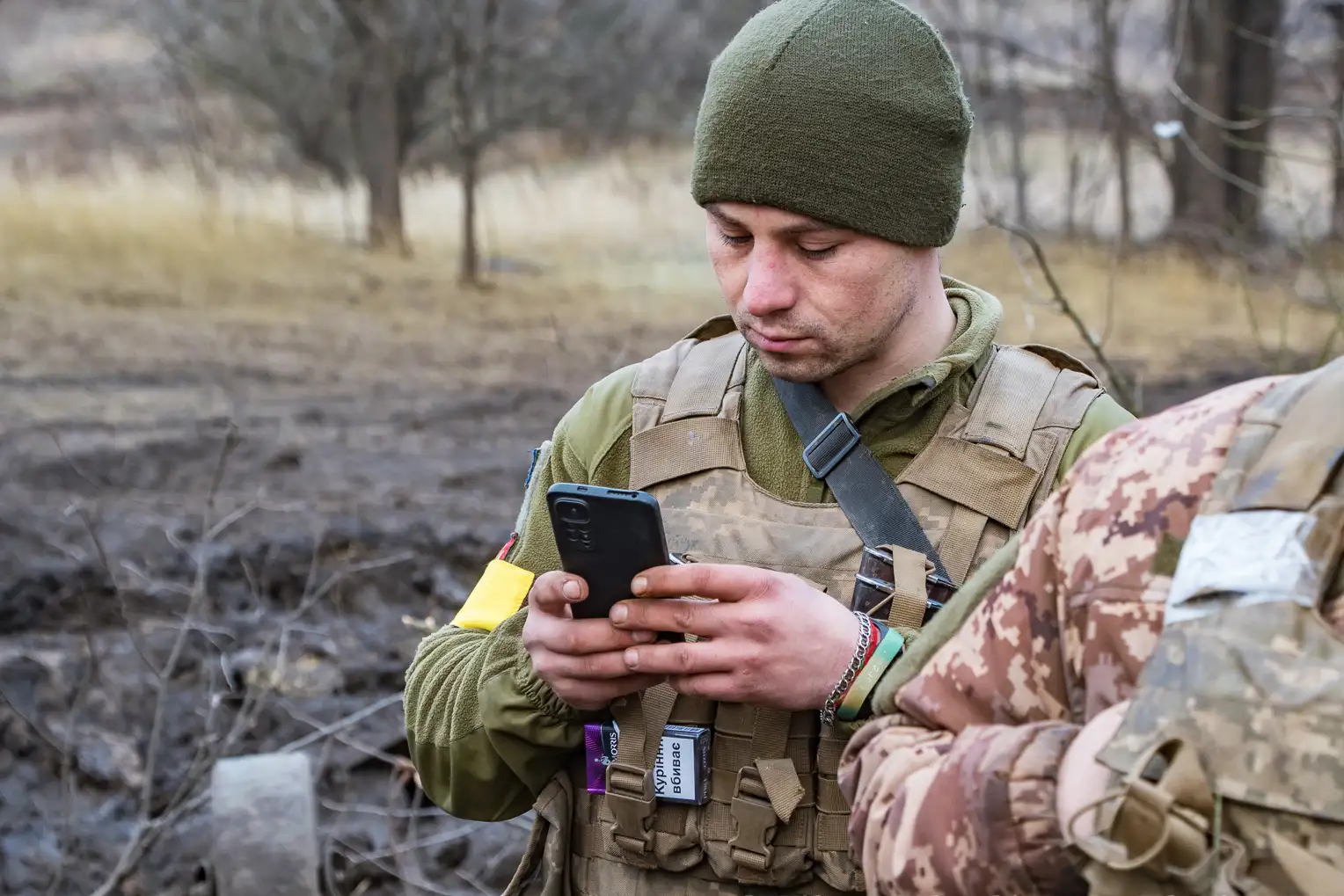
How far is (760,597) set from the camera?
1.90m

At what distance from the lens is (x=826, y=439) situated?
218 centimetres

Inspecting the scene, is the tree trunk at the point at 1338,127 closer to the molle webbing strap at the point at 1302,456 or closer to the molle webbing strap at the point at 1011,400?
the molle webbing strap at the point at 1011,400

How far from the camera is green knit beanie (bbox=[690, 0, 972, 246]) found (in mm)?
2059

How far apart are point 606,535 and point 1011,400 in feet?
2.13

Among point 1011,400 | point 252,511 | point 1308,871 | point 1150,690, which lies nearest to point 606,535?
point 1011,400

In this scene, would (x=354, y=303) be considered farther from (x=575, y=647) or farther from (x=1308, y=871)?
(x=1308, y=871)

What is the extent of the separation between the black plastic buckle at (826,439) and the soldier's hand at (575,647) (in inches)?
14.4

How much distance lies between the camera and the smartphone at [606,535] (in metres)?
1.86

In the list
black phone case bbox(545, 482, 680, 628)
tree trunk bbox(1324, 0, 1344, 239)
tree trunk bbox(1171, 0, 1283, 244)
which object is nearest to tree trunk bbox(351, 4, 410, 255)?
tree trunk bbox(1171, 0, 1283, 244)

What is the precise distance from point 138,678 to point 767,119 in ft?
13.3

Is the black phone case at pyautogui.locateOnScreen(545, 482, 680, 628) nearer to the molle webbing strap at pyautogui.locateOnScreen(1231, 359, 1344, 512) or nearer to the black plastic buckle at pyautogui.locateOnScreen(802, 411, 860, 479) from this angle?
the black plastic buckle at pyautogui.locateOnScreen(802, 411, 860, 479)

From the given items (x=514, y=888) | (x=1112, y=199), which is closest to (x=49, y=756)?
(x=514, y=888)

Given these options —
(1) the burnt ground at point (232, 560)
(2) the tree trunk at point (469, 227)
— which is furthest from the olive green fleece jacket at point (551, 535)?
(2) the tree trunk at point (469, 227)

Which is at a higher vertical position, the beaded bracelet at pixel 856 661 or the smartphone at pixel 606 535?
the smartphone at pixel 606 535
